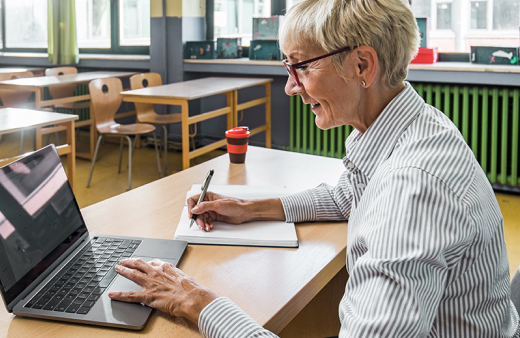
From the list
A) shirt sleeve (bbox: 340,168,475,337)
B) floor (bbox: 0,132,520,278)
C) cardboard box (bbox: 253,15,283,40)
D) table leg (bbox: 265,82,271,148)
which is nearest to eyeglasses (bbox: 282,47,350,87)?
shirt sleeve (bbox: 340,168,475,337)

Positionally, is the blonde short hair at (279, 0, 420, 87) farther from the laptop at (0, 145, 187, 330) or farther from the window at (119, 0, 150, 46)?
the window at (119, 0, 150, 46)

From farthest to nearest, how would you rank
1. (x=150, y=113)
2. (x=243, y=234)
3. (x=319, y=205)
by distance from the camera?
(x=150, y=113)
(x=319, y=205)
(x=243, y=234)

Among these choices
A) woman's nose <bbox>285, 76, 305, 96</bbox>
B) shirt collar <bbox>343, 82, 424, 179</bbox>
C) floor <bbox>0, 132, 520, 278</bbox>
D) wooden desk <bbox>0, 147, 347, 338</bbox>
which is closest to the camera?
wooden desk <bbox>0, 147, 347, 338</bbox>

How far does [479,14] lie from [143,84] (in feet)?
9.54

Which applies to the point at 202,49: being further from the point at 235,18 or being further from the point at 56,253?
the point at 56,253

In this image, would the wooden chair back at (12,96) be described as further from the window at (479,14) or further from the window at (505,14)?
the window at (505,14)

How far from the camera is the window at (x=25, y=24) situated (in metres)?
6.46

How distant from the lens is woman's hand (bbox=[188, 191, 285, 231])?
3.65ft

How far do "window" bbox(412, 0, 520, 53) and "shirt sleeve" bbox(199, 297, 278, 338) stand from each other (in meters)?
3.67

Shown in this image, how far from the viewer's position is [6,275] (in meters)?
0.75

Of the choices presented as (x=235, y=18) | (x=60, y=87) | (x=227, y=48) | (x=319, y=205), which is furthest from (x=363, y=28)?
(x=60, y=87)

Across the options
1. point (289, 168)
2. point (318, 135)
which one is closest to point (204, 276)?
point (289, 168)

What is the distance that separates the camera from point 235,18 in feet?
16.6

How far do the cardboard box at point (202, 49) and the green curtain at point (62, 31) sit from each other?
1.70m
